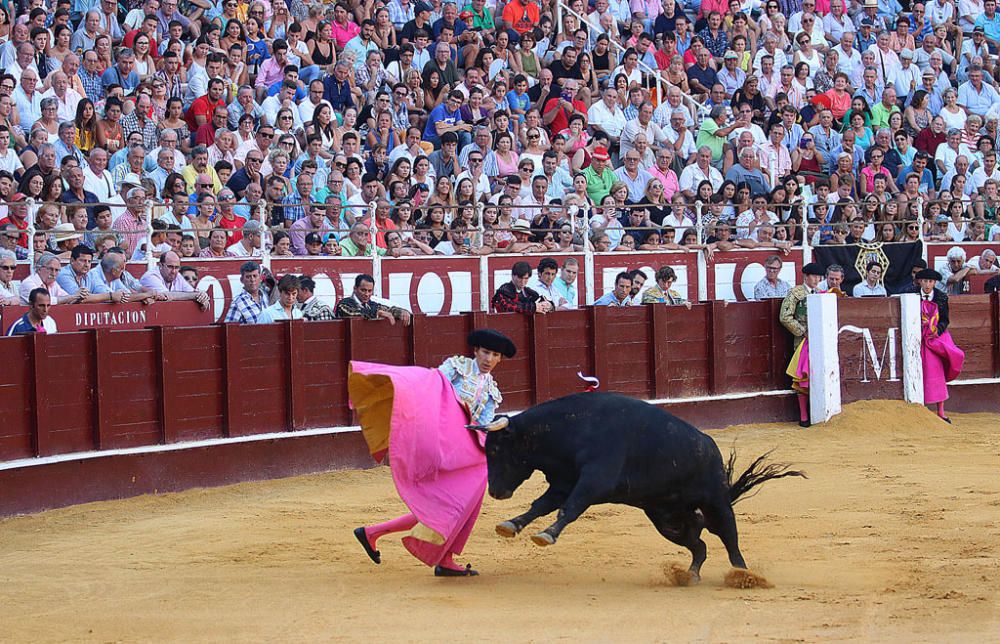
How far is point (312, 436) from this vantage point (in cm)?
970

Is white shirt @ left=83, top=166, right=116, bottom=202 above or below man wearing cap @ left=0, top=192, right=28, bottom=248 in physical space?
above

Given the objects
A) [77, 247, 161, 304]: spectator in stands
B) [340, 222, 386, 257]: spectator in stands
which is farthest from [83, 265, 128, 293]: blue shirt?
[340, 222, 386, 257]: spectator in stands

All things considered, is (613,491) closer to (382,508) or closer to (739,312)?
(382,508)

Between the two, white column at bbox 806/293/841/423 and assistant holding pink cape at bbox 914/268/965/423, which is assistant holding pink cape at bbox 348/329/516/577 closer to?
white column at bbox 806/293/841/423

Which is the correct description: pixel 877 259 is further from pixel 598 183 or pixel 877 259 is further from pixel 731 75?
pixel 731 75

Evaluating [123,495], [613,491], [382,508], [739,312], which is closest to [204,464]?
[123,495]

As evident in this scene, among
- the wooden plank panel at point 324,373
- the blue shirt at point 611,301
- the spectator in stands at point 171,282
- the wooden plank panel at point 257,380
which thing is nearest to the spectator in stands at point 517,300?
the blue shirt at point 611,301

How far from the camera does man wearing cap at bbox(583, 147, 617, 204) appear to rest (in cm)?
1325

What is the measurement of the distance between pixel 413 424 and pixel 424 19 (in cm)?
872

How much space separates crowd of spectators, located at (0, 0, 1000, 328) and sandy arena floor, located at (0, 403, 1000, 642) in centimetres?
220

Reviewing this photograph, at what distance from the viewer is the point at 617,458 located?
571cm

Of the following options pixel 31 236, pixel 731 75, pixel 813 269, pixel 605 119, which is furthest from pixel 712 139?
pixel 31 236

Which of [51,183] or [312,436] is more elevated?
[51,183]

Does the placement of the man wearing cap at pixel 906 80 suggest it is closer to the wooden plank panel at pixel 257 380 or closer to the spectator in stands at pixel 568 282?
the spectator in stands at pixel 568 282
